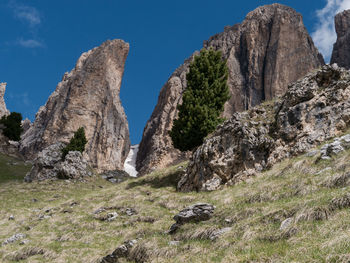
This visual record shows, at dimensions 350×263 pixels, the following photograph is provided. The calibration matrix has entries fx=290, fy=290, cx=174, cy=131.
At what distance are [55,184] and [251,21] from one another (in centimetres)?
10247

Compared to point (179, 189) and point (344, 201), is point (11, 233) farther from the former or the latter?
point (344, 201)

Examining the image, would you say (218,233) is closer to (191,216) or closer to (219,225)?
(219,225)

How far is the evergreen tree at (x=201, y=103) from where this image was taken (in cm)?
3406

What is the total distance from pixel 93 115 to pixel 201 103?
70.5 meters

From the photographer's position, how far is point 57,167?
158 ft

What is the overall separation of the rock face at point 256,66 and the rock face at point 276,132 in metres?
69.2

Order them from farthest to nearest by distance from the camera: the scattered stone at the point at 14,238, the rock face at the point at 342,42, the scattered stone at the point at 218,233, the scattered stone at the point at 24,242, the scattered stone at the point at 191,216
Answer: the rock face at the point at 342,42, the scattered stone at the point at 14,238, the scattered stone at the point at 24,242, the scattered stone at the point at 191,216, the scattered stone at the point at 218,233

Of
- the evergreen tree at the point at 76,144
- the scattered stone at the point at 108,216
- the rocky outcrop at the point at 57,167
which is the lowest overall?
the scattered stone at the point at 108,216

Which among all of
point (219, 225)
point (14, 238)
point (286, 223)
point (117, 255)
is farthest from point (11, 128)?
point (286, 223)

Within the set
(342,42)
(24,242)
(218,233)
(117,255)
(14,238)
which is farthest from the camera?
(342,42)

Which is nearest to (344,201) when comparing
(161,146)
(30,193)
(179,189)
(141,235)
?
(141,235)

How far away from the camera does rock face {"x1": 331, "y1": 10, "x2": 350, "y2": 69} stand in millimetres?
114562

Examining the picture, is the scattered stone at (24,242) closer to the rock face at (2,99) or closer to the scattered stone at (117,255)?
the scattered stone at (117,255)

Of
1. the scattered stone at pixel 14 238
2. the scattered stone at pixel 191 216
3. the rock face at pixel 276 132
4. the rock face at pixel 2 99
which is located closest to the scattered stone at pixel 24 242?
the scattered stone at pixel 14 238
